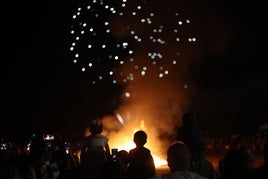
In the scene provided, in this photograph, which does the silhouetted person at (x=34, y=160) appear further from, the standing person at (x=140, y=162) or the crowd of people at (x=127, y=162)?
the standing person at (x=140, y=162)

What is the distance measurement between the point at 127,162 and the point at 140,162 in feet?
0.99

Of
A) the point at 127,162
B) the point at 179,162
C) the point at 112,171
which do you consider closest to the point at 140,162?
the point at 127,162

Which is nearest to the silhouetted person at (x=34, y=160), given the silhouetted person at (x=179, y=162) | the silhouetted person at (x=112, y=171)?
the silhouetted person at (x=112, y=171)

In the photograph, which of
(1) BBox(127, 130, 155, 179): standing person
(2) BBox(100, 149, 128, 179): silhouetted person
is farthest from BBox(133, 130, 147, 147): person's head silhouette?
(2) BBox(100, 149, 128, 179): silhouetted person

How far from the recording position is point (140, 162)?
6.47m

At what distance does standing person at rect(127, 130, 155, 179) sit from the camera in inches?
252

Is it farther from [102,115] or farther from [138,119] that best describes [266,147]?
[102,115]

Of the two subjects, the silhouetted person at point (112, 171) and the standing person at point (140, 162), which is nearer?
the silhouetted person at point (112, 171)

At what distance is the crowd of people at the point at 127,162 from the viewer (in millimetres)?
4668

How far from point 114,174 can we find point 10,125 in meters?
35.3

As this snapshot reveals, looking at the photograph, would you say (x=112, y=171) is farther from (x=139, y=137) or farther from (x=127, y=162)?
(x=127, y=162)

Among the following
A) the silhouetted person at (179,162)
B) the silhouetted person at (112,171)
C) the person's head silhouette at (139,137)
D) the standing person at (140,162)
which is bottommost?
the silhouetted person at (179,162)

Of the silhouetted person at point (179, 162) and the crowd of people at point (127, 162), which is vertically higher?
the crowd of people at point (127, 162)

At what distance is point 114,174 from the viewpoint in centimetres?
549
